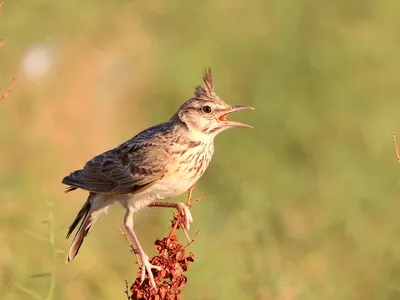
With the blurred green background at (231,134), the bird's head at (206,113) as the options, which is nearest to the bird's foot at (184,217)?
the bird's head at (206,113)

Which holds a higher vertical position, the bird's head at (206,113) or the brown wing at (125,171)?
the bird's head at (206,113)

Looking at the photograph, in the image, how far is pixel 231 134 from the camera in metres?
10.6

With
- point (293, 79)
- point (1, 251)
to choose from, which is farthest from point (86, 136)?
point (1, 251)

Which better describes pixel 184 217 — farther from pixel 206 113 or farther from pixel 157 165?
pixel 206 113

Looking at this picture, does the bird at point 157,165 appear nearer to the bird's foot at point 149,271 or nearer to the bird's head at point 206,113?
the bird's head at point 206,113

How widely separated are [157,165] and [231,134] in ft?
14.0

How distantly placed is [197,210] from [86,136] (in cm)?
220

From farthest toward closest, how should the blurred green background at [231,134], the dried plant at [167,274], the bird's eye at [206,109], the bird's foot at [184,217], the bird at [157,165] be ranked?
the blurred green background at [231,134] → the bird's eye at [206,109] → the bird at [157,165] → the bird's foot at [184,217] → the dried plant at [167,274]

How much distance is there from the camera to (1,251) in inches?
298

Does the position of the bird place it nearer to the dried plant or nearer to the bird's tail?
the bird's tail

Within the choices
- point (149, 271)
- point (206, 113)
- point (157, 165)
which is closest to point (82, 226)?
point (157, 165)

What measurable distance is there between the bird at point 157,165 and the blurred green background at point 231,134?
650 mm

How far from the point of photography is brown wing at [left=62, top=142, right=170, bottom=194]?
6.38 m

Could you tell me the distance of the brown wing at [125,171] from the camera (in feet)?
20.9
